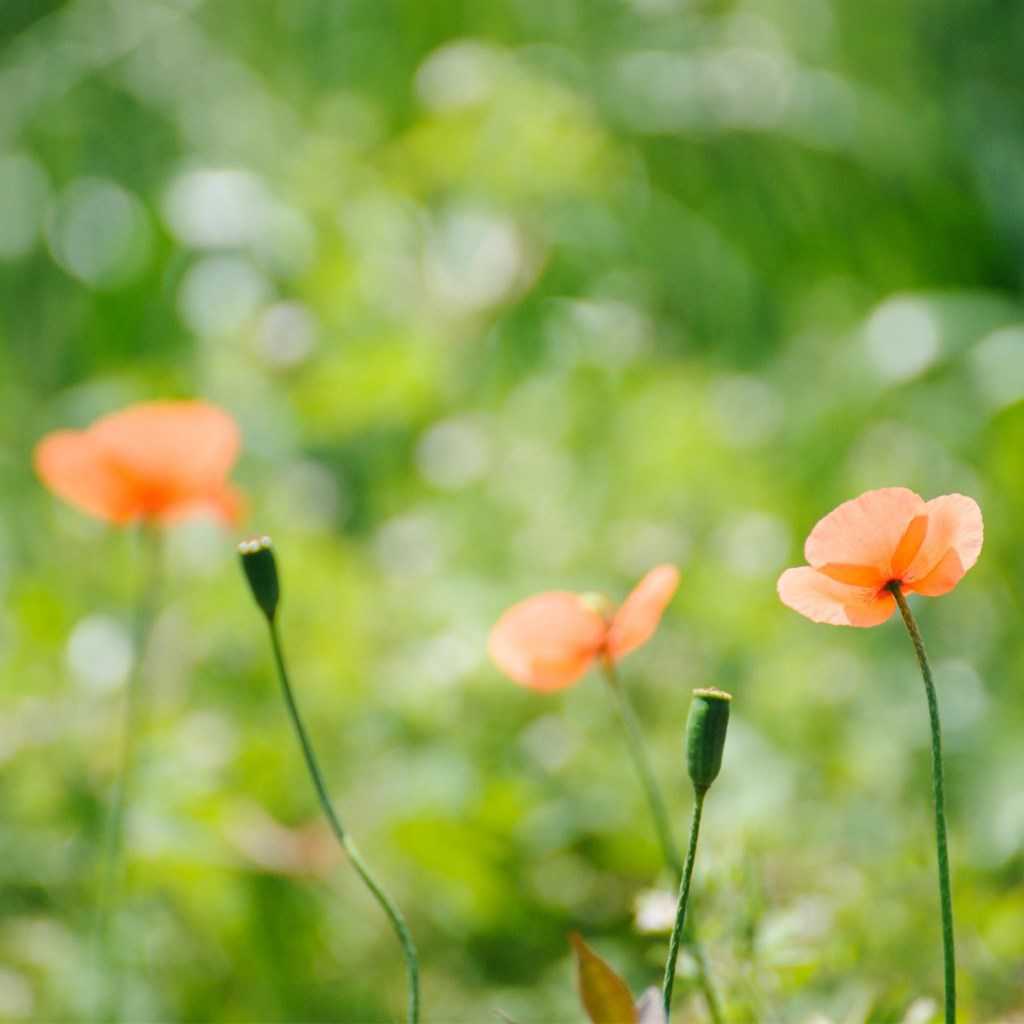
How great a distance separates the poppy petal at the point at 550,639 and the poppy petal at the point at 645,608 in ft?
0.05

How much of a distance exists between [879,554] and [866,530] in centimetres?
1

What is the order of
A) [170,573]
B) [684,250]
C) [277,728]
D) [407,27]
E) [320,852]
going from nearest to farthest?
[320,852]
[277,728]
[170,573]
[684,250]
[407,27]

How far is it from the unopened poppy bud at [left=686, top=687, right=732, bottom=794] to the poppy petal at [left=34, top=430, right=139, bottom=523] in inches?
19.2

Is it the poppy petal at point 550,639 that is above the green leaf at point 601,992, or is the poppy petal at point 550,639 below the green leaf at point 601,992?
above

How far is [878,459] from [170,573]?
854 millimetres

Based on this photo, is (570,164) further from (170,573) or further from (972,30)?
(972,30)

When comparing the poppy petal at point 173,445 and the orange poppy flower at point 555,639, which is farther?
the poppy petal at point 173,445

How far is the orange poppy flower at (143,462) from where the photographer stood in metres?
0.80

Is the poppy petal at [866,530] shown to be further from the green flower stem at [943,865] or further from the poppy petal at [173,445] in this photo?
the poppy petal at [173,445]

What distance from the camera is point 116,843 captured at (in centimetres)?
77

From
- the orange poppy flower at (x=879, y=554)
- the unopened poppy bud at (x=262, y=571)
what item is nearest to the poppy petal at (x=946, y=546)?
the orange poppy flower at (x=879, y=554)

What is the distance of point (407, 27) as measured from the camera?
122 inches

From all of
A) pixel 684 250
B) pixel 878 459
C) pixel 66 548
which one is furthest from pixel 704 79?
pixel 66 548

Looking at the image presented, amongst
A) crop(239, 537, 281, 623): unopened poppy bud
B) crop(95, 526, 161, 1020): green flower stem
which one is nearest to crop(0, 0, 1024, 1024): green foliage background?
crop(95, 526, 161, 1020): green flower stem
